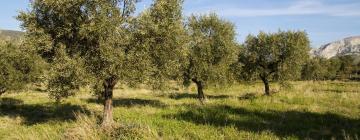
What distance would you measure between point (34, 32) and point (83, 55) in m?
3.17

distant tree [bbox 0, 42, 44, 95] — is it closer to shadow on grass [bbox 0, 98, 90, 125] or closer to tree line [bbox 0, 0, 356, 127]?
shadow on grass [bbox 0, 98, 90, 125]

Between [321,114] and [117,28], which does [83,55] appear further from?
[321,114]

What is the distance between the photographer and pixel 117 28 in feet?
69.2

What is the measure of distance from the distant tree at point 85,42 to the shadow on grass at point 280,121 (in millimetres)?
4160

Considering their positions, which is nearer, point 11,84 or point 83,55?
point 83,55

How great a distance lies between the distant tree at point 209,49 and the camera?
119 feet

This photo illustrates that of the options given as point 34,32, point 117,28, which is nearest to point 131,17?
point 117,28

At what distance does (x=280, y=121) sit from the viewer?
1992cm

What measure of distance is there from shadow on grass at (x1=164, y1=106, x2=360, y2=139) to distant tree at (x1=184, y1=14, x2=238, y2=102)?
41.1ft

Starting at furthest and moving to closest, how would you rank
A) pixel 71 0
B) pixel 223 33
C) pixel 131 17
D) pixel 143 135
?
pixel 223 33, pixel 131 17, pixel 71 0, pixel 143 135

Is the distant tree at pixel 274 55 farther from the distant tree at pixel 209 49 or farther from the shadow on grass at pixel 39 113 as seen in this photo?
the shadow on grass at pixel 39 113

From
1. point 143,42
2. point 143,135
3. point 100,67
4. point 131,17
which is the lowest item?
point 143,135

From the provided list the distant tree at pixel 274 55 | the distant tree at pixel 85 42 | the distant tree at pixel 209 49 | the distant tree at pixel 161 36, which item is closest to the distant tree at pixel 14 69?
the distant tree at pixel 209 49

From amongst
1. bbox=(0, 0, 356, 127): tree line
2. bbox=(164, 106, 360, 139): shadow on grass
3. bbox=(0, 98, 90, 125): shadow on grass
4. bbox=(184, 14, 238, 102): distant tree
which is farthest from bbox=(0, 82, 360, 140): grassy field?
bbox=(184, 14, 238, 102): distant tree
